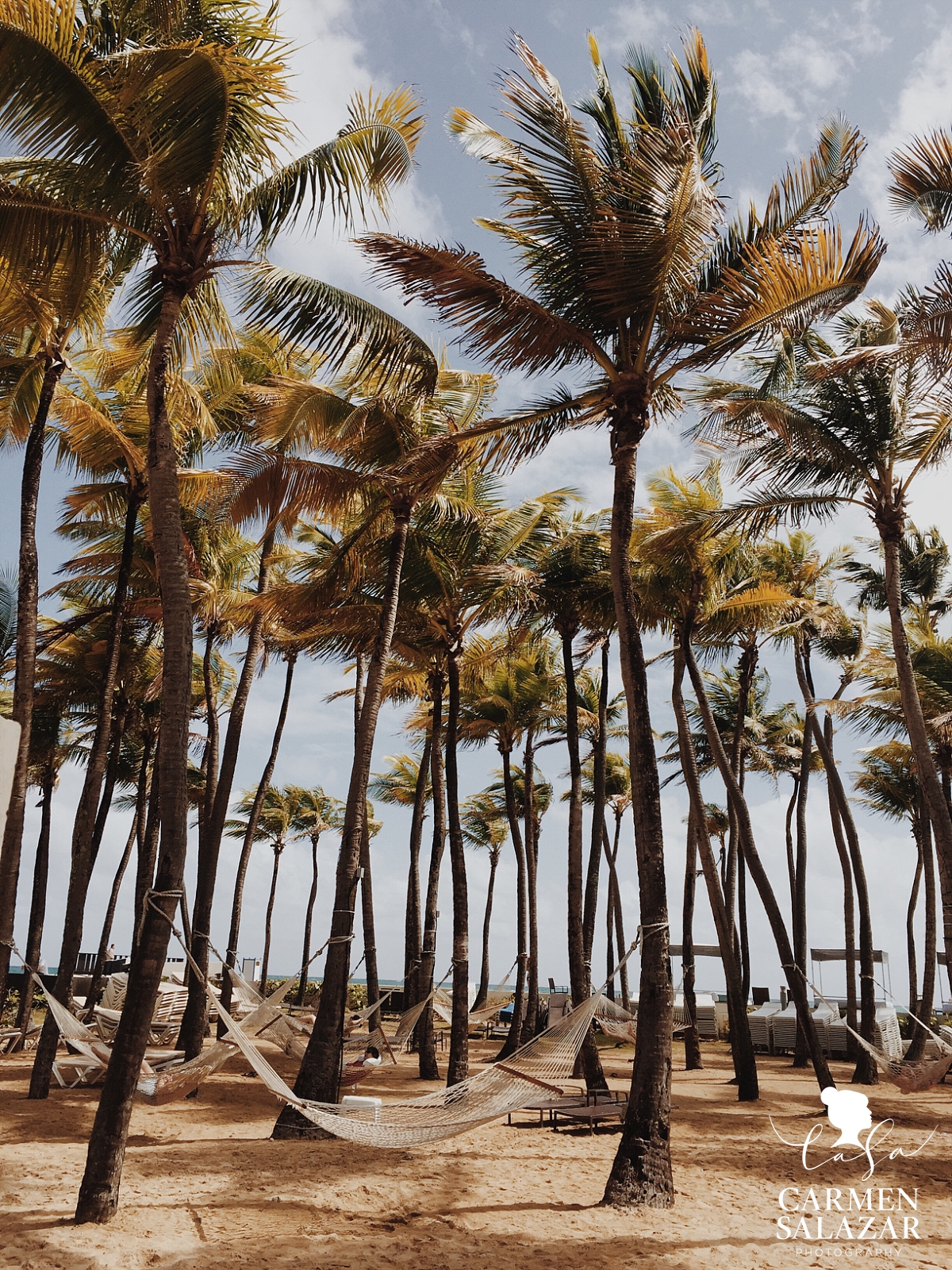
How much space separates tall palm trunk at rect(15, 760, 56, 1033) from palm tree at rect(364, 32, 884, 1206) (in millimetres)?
12762

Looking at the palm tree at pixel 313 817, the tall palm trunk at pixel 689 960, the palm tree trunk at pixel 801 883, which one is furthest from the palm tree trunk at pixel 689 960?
the palm tree at pixel 313 817

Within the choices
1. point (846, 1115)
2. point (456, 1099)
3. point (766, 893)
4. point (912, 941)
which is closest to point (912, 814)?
point (912, 941)

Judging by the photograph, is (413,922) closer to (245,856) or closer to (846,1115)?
(245,856)

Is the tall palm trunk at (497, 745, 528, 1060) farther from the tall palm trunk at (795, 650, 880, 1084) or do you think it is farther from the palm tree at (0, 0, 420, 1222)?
the palm tree at (0, 0, 420, 1222)

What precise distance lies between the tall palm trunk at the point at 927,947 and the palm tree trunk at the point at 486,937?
11468 millimetres

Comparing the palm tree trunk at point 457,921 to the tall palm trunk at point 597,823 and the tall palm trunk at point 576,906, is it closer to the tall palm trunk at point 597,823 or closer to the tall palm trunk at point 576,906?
the tall palm trunk at point 576,906

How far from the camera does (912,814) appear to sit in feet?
67.3

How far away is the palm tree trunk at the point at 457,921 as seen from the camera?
36.1ft

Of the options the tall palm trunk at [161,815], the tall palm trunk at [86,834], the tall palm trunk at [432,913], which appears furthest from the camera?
the tall palm trunk at [432,913]

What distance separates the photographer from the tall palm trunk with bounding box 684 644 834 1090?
1041 cm

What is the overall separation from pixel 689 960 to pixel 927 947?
12.2 feet

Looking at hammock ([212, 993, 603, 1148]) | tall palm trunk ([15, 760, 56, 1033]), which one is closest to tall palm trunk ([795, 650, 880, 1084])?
hammock ([212, 993, 603, 1148])

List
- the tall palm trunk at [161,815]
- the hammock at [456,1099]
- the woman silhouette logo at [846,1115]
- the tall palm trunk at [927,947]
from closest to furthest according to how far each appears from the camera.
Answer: the tall palm trunk at [161,815], the hammock at [456,1099], the woman silhouette logo at [846,1115], the tall palm trunk at [927,947]

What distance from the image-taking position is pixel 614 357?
713 cm
